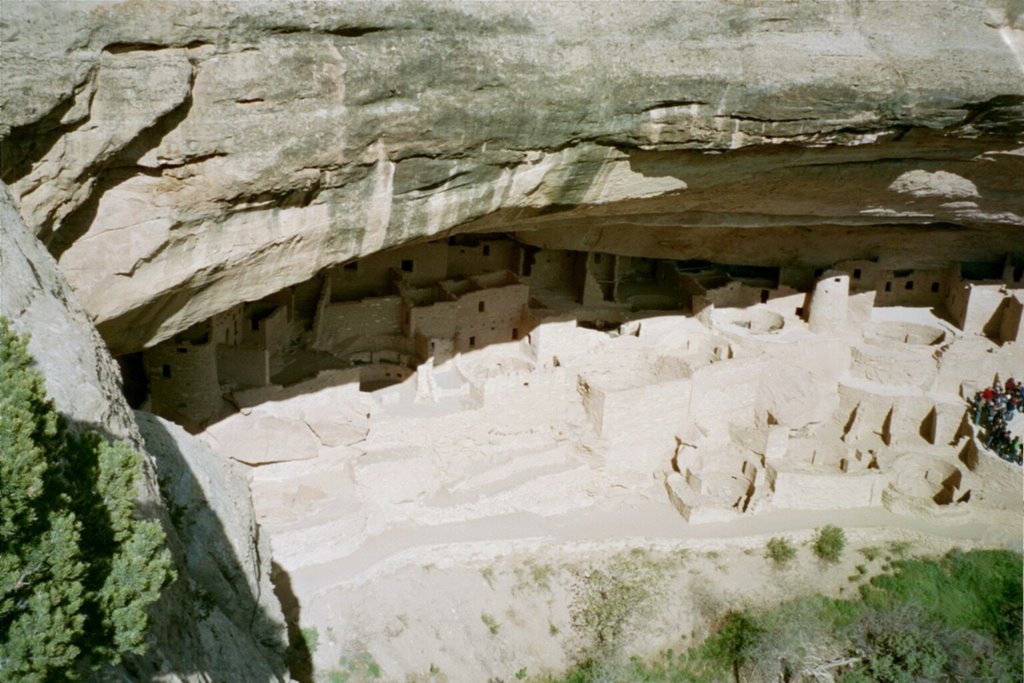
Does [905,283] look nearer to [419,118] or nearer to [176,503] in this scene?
[419,118]

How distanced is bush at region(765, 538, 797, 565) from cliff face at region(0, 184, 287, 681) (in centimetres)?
739

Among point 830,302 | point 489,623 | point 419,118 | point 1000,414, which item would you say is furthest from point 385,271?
point 1000,414

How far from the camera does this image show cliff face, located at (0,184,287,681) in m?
4.57

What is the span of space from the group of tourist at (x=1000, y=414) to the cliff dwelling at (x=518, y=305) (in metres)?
0.07

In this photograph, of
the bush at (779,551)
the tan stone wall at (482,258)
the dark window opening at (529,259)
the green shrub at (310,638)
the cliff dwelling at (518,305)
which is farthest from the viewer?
the dark window opening at (529,259)

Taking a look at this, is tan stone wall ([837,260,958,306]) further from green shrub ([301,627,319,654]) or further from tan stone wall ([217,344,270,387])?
green shrub ([301,627,319,654])

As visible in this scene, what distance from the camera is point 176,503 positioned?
6168mm

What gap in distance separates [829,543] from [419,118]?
28.0 ft

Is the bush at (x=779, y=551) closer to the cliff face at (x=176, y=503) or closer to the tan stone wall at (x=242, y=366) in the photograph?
the tan stone wall at (x=242, y=366)

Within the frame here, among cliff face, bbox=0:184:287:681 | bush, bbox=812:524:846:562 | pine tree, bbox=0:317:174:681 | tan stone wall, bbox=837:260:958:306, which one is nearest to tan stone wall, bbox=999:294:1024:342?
tan stone wall, bbox=837:260:958:306

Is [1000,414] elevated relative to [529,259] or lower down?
lower down

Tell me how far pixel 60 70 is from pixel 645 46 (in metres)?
4.56

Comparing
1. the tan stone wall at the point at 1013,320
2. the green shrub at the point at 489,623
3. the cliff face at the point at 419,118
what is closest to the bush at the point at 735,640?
the green shrub at the point at 489,623

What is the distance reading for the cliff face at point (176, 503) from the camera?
457 centimetres
